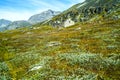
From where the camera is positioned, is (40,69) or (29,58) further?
(29,58)

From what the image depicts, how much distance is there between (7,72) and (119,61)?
14.9 m

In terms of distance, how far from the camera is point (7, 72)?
3125 centimetres

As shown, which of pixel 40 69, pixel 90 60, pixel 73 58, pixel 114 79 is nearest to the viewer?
pixel 114 79

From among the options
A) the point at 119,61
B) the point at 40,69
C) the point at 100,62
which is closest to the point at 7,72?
the point at 40,69

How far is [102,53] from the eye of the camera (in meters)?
35.4

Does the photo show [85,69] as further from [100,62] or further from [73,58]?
[73,58]

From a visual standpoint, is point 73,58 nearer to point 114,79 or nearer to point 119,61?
point 119,61

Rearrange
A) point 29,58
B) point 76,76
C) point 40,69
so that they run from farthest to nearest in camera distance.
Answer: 1. point 29,58
2. point 40,69
3. point 76,76

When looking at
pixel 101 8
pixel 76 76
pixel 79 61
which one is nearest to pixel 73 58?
pixel 79 61

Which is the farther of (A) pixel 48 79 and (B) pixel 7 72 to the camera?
(B) pixel 7 72

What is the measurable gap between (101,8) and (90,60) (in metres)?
162

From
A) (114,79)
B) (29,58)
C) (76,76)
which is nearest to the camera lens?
(114,79)

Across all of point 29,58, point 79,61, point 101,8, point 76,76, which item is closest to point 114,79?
point 76,76

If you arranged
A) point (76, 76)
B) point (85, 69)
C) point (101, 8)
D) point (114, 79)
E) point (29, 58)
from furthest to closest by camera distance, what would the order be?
point (101, 8) → point (29, 58) → point (85, 69) → point (76, 76) → point (114, 79)
